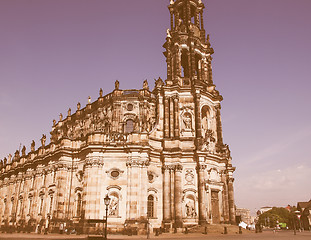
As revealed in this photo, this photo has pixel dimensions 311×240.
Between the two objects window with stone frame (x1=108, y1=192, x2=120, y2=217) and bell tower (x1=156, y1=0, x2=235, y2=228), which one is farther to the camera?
bell tower (x1=156, y1=0, x2=235, y2=228)

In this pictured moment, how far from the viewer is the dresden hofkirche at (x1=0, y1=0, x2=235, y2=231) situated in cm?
3092

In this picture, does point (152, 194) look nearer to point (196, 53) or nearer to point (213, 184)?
point (213, 184)

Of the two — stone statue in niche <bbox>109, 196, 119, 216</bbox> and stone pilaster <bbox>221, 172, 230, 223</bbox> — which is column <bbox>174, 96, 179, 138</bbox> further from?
stone statue in niche <bbox>109, 196, 119, 216</bbox>

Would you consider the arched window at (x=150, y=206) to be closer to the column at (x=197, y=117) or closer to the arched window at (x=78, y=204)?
the arched window at (x=78, y=204)

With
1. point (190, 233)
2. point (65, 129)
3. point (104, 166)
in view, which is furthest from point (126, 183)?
point (65, 129)

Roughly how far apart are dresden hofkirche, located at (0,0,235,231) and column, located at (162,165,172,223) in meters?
0.11

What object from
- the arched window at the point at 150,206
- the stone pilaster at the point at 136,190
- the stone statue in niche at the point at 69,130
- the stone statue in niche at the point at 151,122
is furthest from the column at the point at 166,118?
the stone statue in niche at the point at 69,130

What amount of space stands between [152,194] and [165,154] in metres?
4.76


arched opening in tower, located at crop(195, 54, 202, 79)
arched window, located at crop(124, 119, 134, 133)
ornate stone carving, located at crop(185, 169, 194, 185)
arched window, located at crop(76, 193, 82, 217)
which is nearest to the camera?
arched window, located at crop(76, 193, 82, 217)

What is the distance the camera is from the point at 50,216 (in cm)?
3378

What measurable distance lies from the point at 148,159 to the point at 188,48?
18122 mm

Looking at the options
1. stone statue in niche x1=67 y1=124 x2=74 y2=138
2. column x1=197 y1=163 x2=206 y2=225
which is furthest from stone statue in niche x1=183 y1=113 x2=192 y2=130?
stone statue in niche x1=67 y1=124 x2=74 y2=138

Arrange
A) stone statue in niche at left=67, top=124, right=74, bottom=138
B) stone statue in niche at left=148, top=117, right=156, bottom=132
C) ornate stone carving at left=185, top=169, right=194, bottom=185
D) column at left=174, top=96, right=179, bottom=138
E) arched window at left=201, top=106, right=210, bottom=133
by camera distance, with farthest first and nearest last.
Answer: stone statue in niche at left=67, top=124, right=74, bottom=138 < arched window at left=201, top=106, right=210, bottom=133 < stone statue in niche at left=148, top=117, right=156, bottom=132 < column at left=174, top=96, right=179, bottom=138 < ornate stone carving at left=185, top=169, right=194, bottom=185

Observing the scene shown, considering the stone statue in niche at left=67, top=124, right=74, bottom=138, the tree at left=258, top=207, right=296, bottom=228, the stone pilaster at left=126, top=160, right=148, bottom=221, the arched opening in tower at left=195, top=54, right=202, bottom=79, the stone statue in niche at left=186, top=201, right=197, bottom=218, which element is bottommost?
the tree at left=258, top=207, right=296, bottom=228
